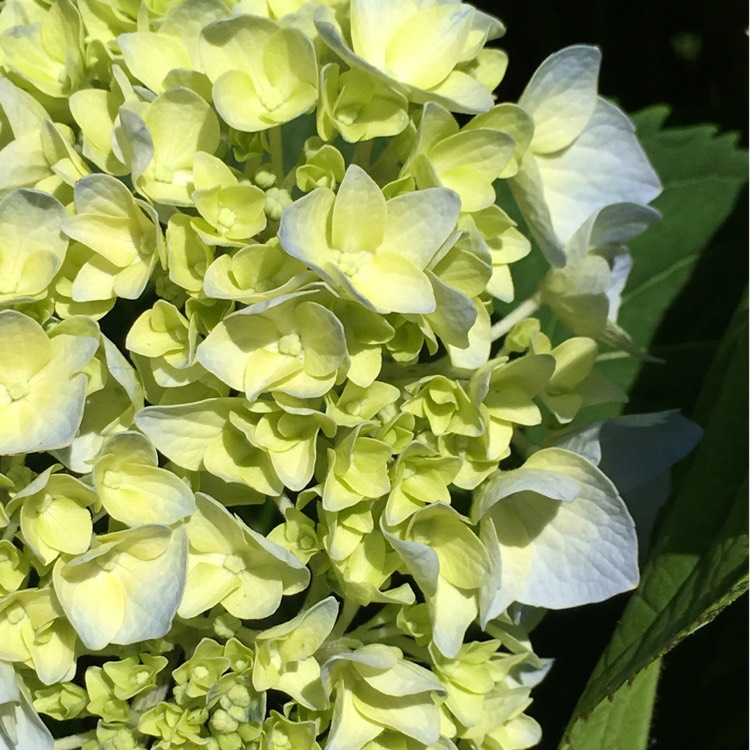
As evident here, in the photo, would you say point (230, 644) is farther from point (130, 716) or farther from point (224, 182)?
point (224, 182)

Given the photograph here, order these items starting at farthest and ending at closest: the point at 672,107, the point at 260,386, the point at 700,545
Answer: the point at 672,107, the point at 700,545, the point at 260,386

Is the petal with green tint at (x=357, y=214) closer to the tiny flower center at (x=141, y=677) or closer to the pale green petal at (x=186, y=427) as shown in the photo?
the pale green petal at (x=186, y=427)

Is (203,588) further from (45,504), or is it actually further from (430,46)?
(430,46)

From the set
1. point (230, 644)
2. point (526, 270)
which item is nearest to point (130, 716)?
point (230, 644)

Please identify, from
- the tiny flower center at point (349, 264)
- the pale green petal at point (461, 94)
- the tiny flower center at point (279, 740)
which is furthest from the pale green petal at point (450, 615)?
the pale green petal at point (461, 94)

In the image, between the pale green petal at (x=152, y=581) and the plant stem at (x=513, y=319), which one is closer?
the pale green petal at (x=152, y=581)

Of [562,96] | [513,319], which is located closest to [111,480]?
[513,319]
